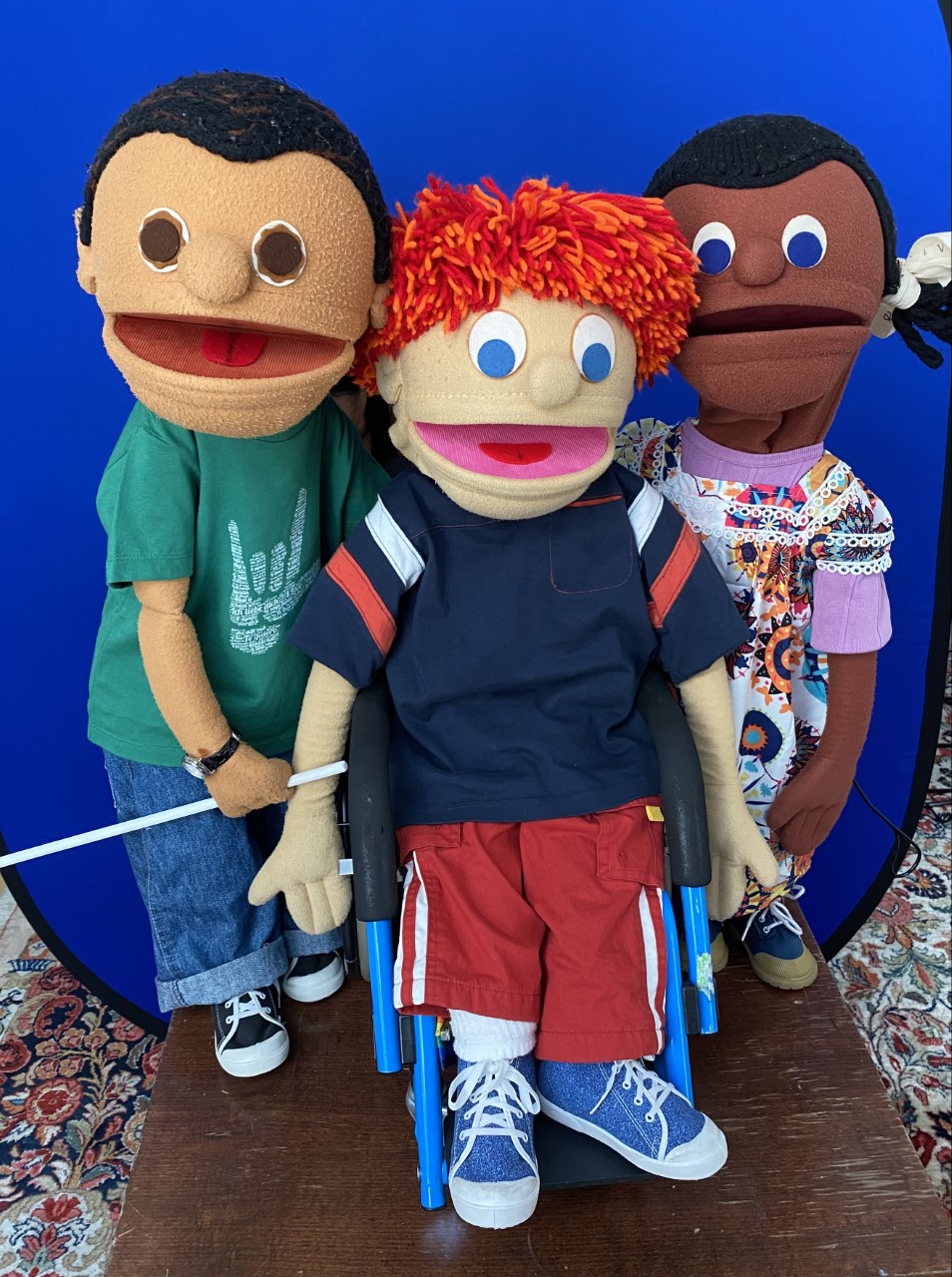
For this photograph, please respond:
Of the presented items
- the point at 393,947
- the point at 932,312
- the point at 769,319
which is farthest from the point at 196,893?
the point at 932,312

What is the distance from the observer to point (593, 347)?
0.89 m

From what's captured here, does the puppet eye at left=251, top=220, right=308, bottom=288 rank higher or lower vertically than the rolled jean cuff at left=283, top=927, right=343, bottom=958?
higher

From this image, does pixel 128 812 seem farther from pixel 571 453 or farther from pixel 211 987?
pixel 571 453

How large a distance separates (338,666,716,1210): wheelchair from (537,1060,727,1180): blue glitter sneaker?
0.03 m

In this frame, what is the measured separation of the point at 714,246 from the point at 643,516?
0.83ft

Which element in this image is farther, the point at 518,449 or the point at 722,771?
the point at 722,771

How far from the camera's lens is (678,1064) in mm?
974

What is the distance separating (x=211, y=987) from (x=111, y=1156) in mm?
409

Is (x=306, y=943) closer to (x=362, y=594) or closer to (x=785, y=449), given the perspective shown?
(x=362, y=594)

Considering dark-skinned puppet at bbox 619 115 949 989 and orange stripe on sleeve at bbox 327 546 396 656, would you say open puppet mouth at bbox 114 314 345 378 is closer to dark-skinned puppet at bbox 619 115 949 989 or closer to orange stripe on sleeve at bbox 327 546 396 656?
orange stripe on sleeve at bbox 327 546 396 656

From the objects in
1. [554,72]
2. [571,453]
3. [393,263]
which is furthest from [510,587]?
[554,72]

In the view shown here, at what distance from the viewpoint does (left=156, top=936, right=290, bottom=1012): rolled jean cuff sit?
Result: 1131 millimetres

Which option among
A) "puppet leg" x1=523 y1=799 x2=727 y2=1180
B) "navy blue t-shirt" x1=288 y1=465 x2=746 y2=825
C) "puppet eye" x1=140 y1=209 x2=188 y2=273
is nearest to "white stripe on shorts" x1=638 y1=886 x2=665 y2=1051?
"puppet leg" x1=523 y1=799 x2=727 y2=1180

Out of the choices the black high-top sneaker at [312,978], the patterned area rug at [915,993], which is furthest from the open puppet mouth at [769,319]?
the patterned area rug at [915,993]
